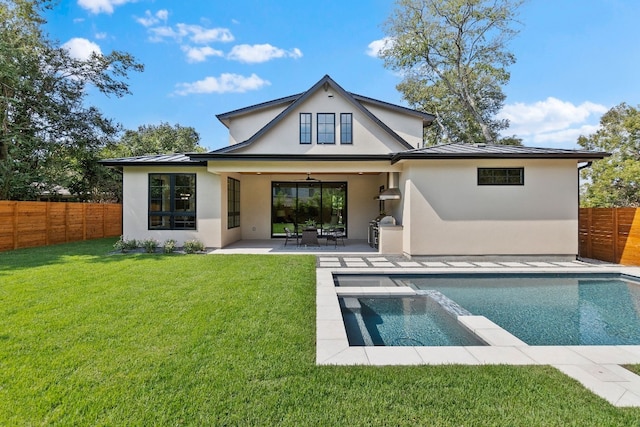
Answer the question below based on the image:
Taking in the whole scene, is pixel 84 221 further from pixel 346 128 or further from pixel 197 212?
pixel 346 128

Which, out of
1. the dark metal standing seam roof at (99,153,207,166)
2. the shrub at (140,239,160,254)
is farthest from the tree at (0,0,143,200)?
the shrub at (140,239,160,254)

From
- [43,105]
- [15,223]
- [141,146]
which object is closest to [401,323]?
[15,223]

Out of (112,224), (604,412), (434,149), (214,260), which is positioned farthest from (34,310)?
(112,224)

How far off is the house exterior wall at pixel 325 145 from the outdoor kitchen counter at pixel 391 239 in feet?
9.86

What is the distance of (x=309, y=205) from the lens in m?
15.9

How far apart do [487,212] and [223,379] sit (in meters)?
9.77

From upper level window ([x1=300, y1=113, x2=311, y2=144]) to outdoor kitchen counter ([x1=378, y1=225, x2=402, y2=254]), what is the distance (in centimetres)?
440

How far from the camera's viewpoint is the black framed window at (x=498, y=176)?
34.6 ft

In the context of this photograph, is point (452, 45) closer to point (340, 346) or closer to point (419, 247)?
point (419, 247)

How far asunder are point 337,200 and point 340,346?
12134 mm

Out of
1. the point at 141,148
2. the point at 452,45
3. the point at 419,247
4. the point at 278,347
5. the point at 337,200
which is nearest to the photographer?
the point at 278,347

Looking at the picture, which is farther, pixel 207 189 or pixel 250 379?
pixel 207 189

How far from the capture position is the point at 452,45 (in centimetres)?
2320

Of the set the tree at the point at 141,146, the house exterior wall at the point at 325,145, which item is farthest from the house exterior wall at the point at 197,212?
the tree at the point at 141,146
